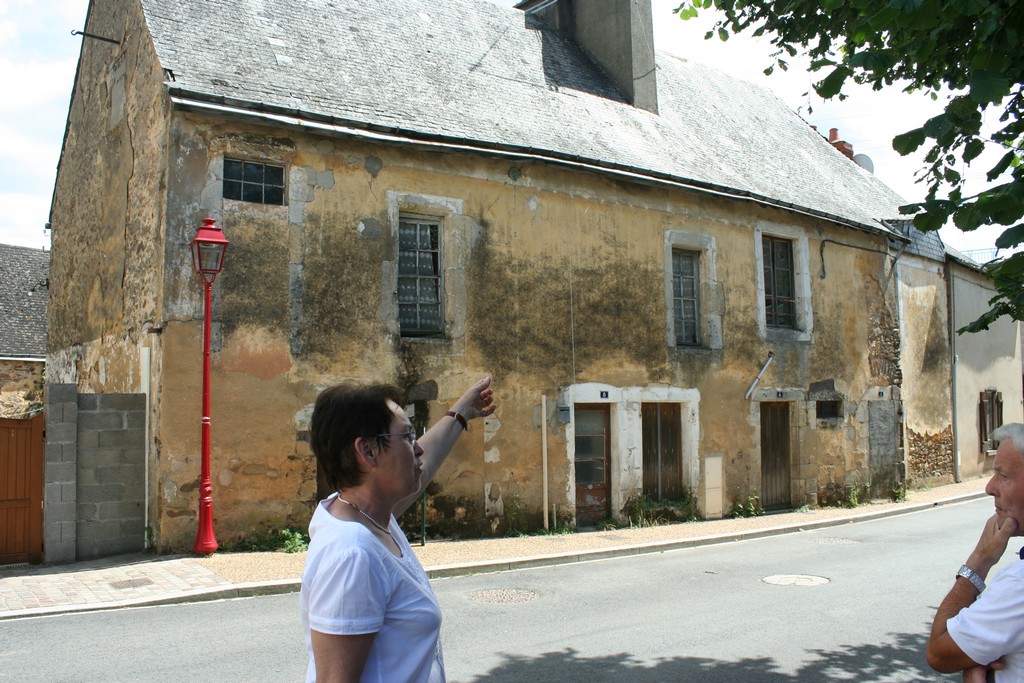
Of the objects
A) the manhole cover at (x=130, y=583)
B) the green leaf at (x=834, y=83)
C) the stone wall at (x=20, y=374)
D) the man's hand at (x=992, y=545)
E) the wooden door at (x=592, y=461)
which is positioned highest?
the green leaf at (x=834, y=83)

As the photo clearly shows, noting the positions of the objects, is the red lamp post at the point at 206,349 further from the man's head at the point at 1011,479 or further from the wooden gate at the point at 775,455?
the wooden gate at the point at 775,455

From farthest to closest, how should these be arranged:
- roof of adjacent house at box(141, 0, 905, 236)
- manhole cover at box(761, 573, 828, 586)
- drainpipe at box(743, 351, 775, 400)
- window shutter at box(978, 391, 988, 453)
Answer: window shutter at box(978, 391, 988, 453) → drainpipe at box(743, 351, 775, 400) → roof of adjacent house at box(141, 0, 905, 236) → manhole cover at box(761, 573, 828, 586)

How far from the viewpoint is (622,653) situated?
5.83 meters

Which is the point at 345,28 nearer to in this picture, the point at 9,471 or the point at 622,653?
the point at 9,471

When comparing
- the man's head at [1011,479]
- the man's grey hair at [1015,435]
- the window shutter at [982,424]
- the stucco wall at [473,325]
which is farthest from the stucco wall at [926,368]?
the man's head at [1011,479]

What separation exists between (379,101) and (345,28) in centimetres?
213

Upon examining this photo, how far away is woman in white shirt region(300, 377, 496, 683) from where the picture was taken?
1.90 meters

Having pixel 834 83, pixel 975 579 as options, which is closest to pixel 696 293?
pixel 834 83

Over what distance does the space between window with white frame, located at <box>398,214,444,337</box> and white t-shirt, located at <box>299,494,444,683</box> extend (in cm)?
922

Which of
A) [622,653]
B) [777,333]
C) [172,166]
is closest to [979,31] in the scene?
[622,653]

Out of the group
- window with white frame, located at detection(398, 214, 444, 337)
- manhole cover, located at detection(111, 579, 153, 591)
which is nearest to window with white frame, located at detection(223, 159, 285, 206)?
window with white frame, located at detection(398, 214, 444, 337)

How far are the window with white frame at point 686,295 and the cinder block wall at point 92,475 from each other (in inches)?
328

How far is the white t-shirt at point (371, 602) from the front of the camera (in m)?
1.90

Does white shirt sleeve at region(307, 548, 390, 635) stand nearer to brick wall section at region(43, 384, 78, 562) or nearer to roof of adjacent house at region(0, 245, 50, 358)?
brick wall section at region(43, 384, 78, 562)
